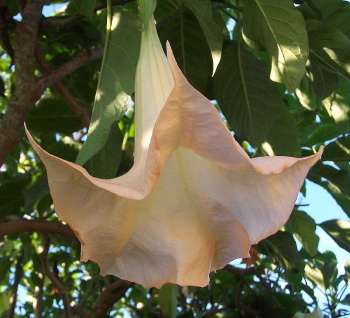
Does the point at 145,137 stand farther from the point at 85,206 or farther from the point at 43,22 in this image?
the point at 43,22

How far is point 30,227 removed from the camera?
1.12m

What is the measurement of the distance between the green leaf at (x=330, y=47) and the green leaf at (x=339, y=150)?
19.1 inches

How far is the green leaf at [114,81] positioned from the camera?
0.67 metres

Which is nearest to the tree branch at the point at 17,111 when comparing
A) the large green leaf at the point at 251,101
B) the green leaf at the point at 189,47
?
the green leaf at the point at 189,47

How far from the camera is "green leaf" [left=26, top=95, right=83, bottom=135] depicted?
1384mm

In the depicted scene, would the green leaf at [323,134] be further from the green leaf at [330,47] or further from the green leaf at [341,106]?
the green leaf at [330,47]

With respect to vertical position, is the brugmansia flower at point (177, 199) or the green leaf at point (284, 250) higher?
the brugmansia flower at point (177, 199)

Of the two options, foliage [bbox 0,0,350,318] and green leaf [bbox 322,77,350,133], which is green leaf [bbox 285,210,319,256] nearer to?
foliage [bbox 0,0,350,318]

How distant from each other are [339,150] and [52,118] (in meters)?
0.82

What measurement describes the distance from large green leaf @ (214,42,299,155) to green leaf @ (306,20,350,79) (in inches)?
7.0

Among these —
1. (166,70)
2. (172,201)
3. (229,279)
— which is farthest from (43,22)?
(229,279)

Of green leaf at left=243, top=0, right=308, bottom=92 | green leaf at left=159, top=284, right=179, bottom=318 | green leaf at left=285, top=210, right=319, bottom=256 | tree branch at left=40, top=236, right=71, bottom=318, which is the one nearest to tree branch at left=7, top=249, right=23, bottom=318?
tree branch at left=40, top=236, right=71, bottom=318

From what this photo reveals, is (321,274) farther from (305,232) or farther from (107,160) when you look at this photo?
(107,160)

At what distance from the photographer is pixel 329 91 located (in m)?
1.10
